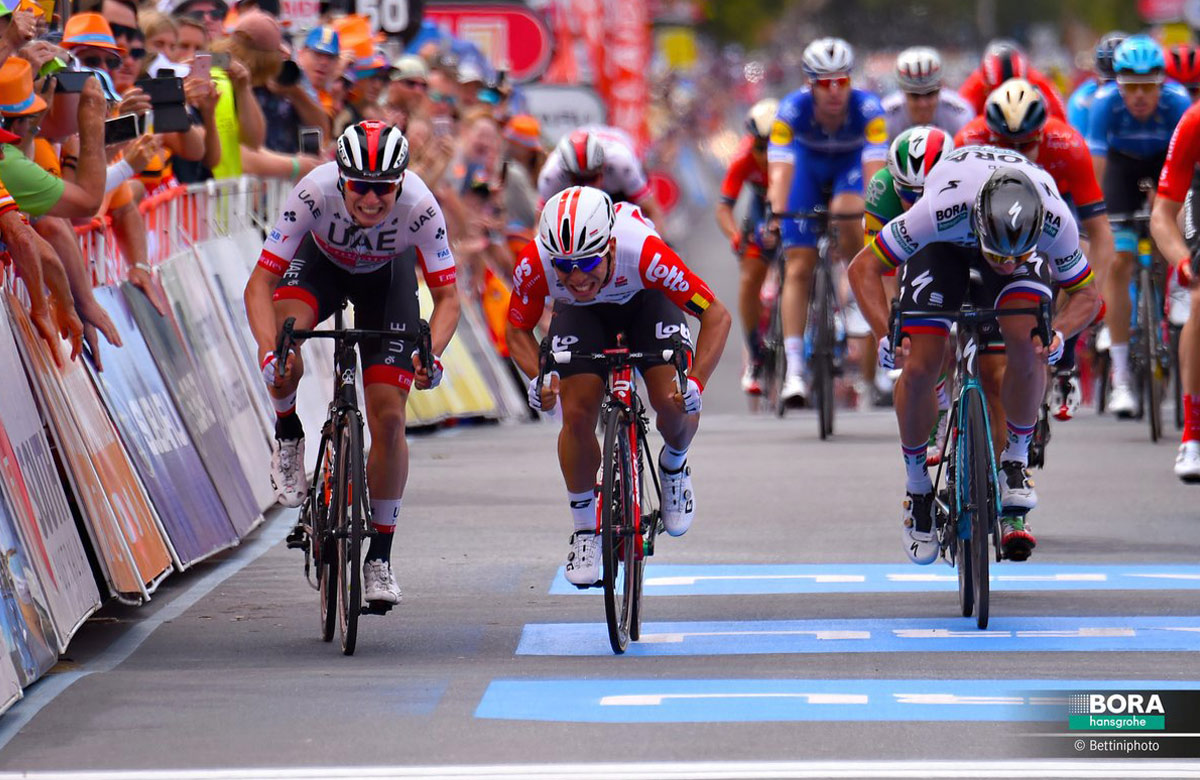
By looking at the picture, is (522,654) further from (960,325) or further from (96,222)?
(96,222)

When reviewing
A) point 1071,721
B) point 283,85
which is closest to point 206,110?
point 283,85

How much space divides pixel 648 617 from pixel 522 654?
110cm

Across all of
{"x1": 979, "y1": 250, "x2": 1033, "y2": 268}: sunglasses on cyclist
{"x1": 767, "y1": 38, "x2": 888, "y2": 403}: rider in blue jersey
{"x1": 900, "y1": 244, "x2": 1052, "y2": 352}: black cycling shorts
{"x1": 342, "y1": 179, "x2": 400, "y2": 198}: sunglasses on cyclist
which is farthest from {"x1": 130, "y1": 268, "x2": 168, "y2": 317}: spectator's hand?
{"x1": 767, "y1": 38, "x2": 888, "y2": 403}: rider in blue jersey

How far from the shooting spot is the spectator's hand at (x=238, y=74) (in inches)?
556

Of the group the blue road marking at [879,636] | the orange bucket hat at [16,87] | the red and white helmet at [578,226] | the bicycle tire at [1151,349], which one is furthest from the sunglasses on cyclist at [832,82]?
the orange bucket hat at [16,87]

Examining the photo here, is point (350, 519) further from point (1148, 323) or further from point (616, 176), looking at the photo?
point (1148, 323)

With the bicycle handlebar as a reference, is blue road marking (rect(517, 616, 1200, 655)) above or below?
below

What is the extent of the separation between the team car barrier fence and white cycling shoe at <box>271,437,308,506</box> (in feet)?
2.23

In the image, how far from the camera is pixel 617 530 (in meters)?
9.10

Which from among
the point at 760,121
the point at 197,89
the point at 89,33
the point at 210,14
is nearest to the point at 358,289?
the point at 89,33

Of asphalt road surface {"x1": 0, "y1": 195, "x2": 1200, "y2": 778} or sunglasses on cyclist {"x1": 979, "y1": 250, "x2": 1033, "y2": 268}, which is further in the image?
sunglasses on cyclist {"x1": 979, "y1": 250, "x2": 1033, "y2": 268}

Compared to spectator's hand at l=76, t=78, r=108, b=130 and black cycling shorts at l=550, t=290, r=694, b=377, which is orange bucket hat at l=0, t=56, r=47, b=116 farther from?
black cycling shorts at l=550, t=290, r=694, b=377

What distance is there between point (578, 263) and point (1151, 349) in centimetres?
785

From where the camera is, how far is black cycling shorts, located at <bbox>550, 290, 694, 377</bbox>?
968 cm
